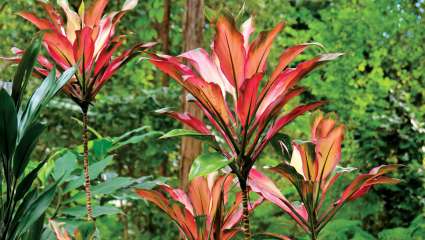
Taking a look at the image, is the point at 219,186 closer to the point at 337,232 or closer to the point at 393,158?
the point at 337,232

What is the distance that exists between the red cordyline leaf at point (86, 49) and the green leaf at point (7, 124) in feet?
0.87

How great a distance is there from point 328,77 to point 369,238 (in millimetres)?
1732

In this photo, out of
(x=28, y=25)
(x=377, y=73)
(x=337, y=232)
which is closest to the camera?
(x=337, y=232)

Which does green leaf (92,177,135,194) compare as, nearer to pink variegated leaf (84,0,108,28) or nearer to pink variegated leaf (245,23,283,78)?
pink variegated leaf (84,0,108,28)

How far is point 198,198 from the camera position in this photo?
4.35ft

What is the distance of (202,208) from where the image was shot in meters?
1.33

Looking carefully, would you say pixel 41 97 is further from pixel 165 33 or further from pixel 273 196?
pixel 165 33

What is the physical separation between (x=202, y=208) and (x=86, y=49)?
0.45 meters

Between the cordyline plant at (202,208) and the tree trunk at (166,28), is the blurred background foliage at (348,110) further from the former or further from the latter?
the cordyline plant at (202,208)

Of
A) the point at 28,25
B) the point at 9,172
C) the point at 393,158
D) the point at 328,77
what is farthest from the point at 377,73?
the point at 9,172

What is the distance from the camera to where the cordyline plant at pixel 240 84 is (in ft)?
3.76

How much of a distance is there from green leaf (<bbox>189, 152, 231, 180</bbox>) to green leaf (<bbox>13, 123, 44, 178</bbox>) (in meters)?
0.32

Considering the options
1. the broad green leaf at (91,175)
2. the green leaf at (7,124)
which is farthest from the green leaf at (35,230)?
the broad green leaf at (91,175)

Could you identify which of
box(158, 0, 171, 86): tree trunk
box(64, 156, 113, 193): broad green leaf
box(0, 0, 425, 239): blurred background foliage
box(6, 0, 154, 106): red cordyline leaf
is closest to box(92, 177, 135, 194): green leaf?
box(64, 156, 113, 193): broad green leaf
